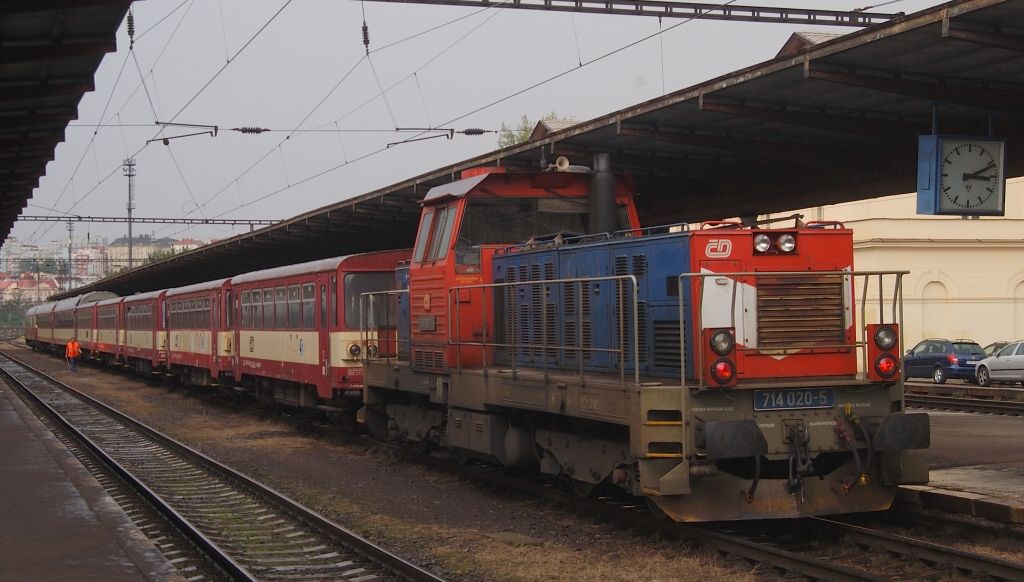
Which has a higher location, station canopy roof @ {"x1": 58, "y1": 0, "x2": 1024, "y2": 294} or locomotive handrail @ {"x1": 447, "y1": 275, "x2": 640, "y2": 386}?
station canopy roof @ {"x1": 58, "y1": 0, "x2": 1024, "y2": 294}

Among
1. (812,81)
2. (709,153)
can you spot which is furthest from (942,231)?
(812,81)

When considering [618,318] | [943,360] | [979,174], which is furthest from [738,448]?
[943,360]

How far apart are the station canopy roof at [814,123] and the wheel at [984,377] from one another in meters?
12.6

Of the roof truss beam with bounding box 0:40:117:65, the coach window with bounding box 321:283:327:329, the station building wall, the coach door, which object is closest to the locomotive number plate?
the roof truss beam with bounding box 0:40:117:65

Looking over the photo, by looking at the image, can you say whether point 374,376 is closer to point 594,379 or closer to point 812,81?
point 594,379

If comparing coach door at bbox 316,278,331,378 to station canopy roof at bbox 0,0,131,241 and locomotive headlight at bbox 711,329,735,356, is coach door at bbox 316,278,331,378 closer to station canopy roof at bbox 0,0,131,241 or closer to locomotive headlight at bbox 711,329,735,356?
station canopy roof at bbox 0,0,131,241

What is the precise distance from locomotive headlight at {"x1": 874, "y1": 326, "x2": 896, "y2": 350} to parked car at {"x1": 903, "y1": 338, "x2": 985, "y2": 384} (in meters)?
21.5

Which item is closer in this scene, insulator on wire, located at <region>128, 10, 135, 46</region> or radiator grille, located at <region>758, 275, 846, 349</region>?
radiator grille, located at <region>758, 275, 846, 349</region>

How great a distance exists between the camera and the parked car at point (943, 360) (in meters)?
28.9

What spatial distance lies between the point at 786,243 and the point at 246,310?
54.1 ft

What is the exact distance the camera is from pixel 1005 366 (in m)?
26.4

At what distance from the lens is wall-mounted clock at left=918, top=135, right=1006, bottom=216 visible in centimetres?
1133

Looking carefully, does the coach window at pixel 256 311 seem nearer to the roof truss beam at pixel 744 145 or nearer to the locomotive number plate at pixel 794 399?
the roof truss beam at pixel 744 145

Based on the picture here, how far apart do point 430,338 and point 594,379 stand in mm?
3557
